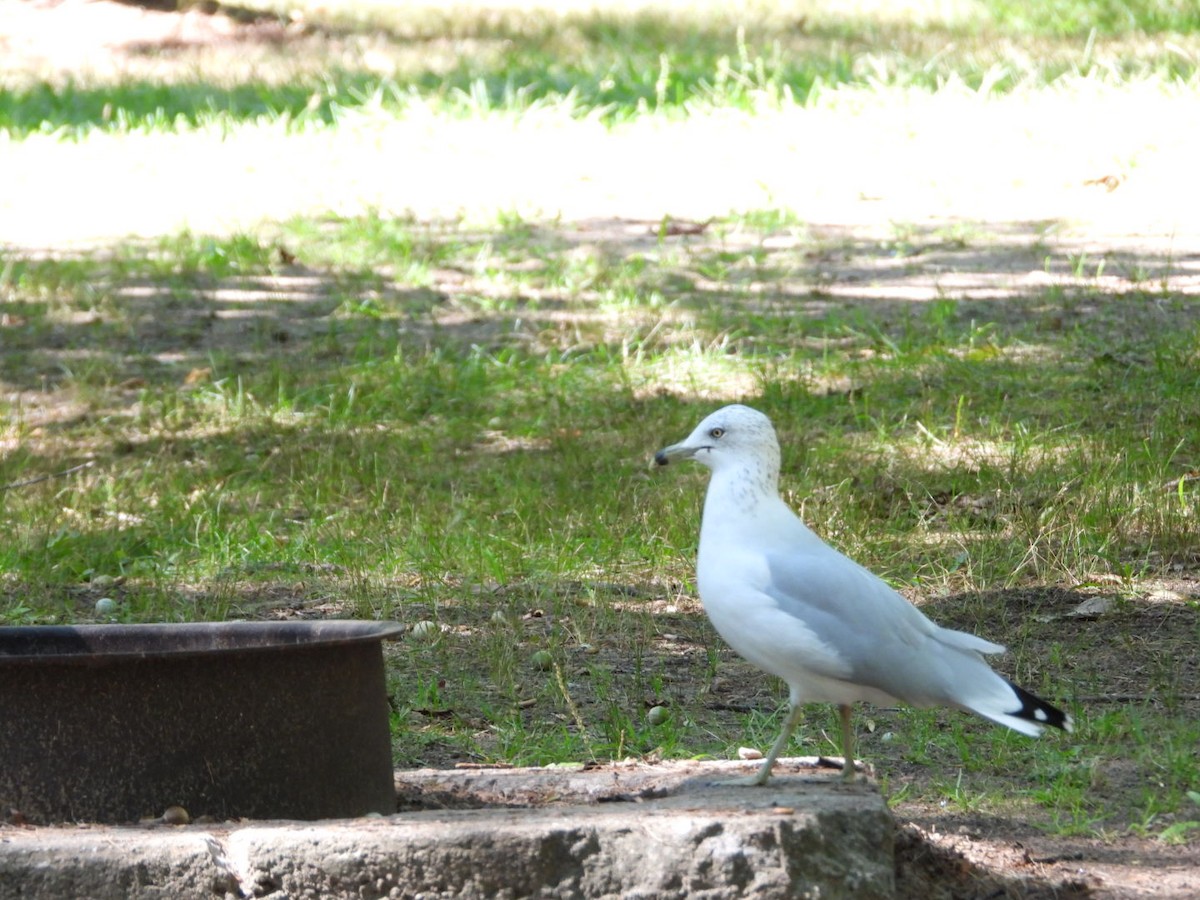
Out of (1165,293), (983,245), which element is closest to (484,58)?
(983,245)

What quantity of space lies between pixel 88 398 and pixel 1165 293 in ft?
16.8

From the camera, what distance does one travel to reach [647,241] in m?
9.34

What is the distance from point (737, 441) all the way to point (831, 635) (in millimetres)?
512

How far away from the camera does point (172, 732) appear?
3188mm

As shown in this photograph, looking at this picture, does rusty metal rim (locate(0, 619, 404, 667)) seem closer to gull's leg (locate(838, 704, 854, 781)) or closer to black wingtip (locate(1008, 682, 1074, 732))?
gull's leg (locate(838, 704, 854, 781))

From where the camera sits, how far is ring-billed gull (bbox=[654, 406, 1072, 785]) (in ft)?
10.8

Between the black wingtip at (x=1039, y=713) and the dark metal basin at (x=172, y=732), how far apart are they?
1326 mm

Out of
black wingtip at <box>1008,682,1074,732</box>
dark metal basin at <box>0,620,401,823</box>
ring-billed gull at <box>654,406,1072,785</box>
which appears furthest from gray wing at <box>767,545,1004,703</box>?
dark metal basin at <box>0,620,401,823</box>

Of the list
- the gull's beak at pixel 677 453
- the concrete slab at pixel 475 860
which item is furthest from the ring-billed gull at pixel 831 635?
the concrete slab at pixel 475 860

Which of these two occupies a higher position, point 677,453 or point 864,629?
point 677,453

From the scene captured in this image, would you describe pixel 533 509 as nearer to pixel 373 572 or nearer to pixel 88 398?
pixel 373 572

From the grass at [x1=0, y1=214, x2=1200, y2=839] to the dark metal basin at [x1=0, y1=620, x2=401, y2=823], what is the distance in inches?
40.3

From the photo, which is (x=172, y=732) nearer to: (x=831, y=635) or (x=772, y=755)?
(x=772, y=755)

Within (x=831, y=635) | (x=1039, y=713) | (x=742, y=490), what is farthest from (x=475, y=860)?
(x=1039, y=713)
